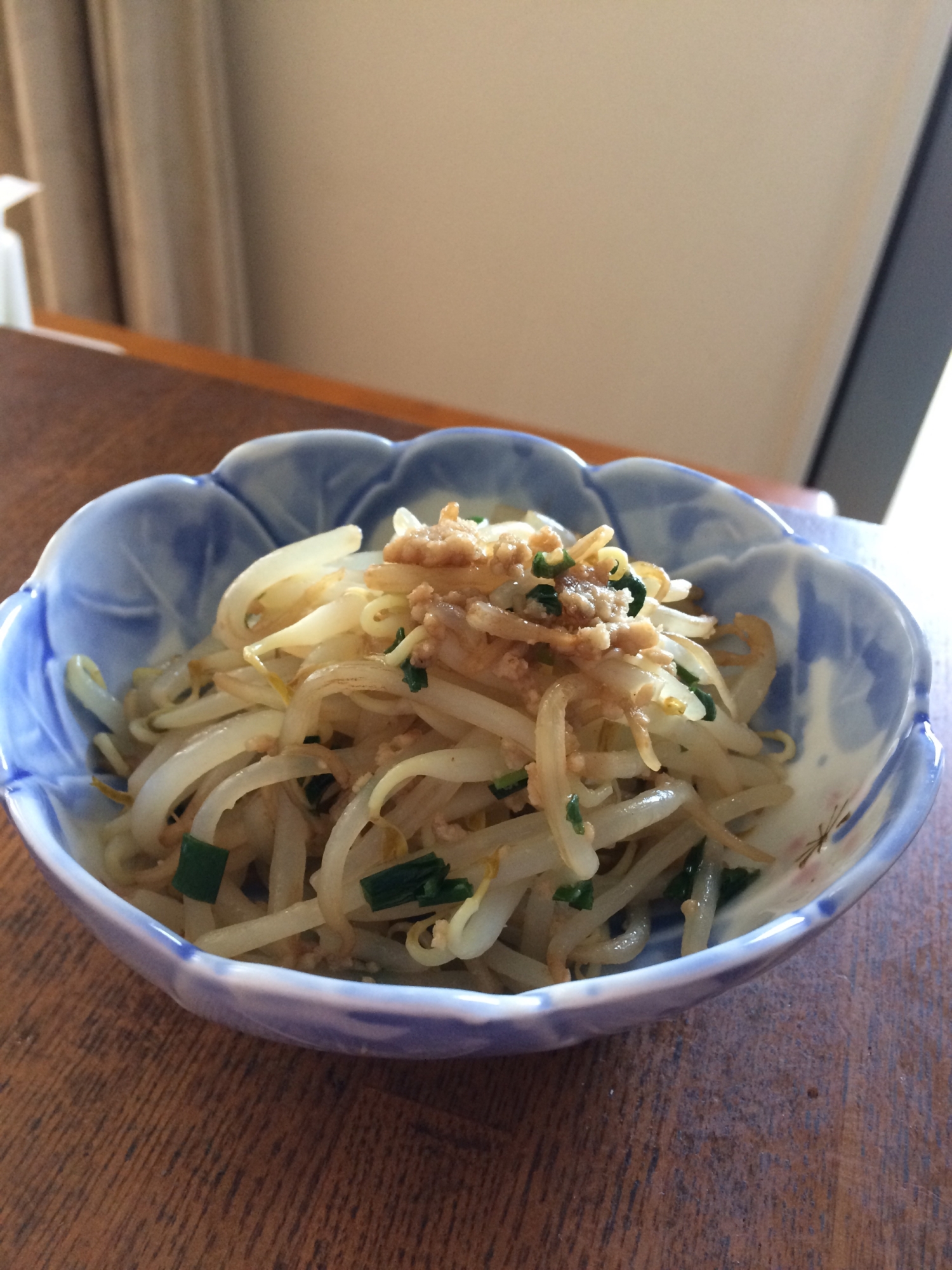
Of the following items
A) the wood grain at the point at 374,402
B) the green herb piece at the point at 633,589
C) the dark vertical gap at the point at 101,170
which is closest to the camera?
the green herb piece at the point at 633,589

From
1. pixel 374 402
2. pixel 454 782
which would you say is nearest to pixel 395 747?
pixel 454 782

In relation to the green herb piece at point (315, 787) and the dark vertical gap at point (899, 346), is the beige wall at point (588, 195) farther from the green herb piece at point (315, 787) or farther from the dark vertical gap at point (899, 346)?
the green herb piece at point (315, 787)

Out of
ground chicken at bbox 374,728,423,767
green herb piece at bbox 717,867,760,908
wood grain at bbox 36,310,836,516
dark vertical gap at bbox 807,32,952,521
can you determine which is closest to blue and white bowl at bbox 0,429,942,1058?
green herb piece at bbox 717,867,760,908

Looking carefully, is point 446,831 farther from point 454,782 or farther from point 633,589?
point 633,589

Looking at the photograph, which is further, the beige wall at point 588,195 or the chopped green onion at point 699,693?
the beige wall at point 588,195

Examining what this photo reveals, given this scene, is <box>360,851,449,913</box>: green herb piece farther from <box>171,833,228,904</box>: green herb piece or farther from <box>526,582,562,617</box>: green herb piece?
<box>526,582,562,617</box>: green herb piece

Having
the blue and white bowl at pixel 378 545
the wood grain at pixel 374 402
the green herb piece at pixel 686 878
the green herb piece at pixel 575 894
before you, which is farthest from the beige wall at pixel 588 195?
the green herb piece at pixel 575 894
